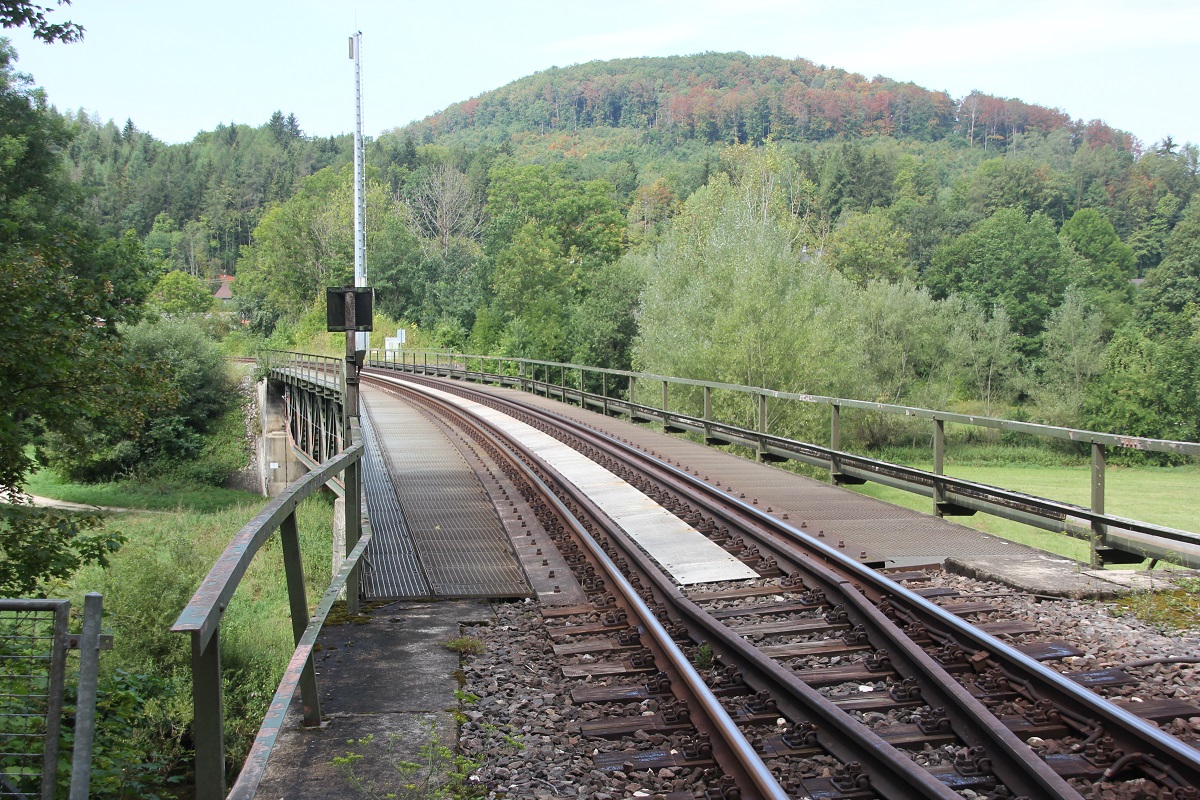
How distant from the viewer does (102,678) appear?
35.1ft

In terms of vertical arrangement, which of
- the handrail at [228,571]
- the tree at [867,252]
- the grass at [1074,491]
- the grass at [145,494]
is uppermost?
the tree at [867,252]

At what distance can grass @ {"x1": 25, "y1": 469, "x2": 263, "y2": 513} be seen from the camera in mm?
44719

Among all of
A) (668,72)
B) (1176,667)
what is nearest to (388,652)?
(1176,667)

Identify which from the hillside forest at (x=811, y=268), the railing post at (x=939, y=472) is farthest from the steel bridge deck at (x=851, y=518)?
the hillside forest at (x=811, y=268)

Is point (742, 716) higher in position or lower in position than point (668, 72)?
lower

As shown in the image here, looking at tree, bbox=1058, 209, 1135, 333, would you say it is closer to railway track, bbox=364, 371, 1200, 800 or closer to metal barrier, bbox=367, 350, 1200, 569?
metal barrier, bbox=367, 350, 1200, 569

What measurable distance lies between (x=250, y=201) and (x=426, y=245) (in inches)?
3320

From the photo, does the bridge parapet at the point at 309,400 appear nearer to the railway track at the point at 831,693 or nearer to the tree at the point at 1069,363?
the railway track at the point at 831,693

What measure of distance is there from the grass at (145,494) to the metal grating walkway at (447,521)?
28.3 meters

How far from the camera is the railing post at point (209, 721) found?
2.74 meters

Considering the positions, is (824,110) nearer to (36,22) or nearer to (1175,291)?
(1175,291)

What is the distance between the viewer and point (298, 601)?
4.56 m

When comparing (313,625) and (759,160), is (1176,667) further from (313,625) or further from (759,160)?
(759,160)

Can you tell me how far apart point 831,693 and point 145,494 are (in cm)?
4675
